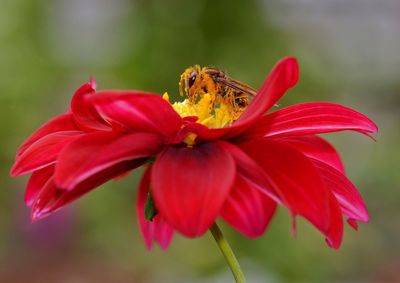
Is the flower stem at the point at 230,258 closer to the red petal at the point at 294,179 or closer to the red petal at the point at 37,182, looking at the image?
the red petal at the point at 294,179

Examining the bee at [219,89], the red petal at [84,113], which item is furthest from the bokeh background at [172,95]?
the red petal at [84,113]

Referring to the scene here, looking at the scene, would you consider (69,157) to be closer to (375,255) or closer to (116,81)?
(375,255)

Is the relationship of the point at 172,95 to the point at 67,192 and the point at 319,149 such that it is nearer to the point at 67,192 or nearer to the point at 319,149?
the point at 319,149

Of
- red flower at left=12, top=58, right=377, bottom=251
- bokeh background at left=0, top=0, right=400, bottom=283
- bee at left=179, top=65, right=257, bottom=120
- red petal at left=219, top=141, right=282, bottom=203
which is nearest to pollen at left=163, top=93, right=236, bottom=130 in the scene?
bee at left=179, top=65, right=257, bottom=120

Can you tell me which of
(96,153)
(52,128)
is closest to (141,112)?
(96,153)

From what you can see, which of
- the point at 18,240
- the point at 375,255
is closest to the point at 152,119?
the point at 375,255

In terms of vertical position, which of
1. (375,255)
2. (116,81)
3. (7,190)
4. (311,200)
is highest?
(311,200)
